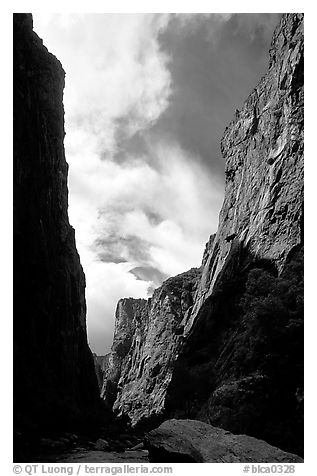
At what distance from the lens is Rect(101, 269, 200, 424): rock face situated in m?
59.8

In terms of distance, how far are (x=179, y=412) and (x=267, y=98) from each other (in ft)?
104

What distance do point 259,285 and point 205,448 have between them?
9.90m

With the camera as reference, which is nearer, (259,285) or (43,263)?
(259,285)

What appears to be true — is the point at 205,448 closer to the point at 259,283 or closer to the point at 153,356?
the point at 259,283

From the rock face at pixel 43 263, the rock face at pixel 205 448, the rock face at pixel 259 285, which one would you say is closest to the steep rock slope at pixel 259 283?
the rock face at pixel 259 285

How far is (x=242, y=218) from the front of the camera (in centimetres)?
3766

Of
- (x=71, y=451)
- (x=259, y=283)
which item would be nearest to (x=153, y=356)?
(x=259, y=283)

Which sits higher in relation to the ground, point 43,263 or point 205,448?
point 43,263

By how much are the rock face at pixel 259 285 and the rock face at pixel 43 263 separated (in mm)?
9063

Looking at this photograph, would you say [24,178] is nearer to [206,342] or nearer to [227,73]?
[227,73]

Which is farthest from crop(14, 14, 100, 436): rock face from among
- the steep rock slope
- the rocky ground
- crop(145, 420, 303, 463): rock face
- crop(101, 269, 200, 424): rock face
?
crop(101, 269, 200, 424): rock face

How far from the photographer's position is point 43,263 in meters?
28.2

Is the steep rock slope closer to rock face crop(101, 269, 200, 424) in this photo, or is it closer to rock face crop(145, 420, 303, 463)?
rock face crop(145, 420, 303, 463)
